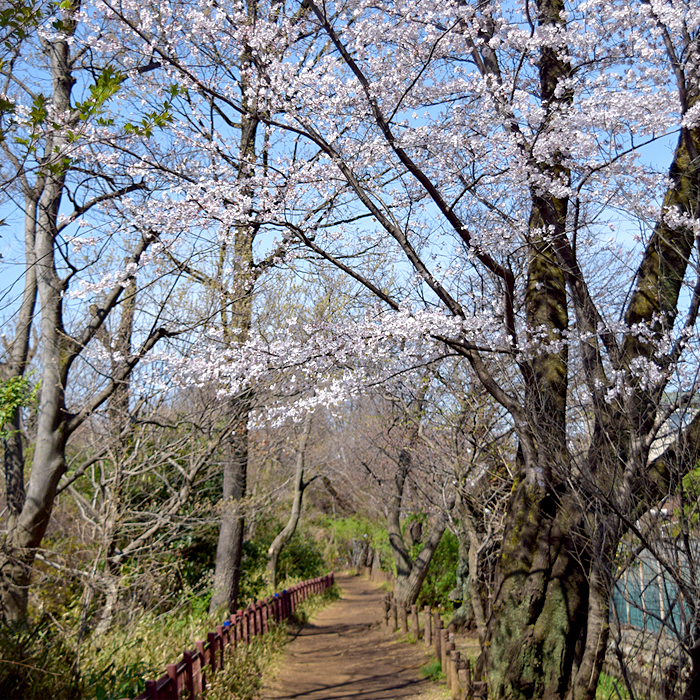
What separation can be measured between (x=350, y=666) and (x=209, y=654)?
12.0 feet

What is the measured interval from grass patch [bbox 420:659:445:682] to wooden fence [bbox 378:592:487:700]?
0.09m

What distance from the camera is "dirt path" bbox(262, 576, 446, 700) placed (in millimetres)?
7749

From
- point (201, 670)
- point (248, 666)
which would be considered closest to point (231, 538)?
point (248, 666)

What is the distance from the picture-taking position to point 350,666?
32.2 ft

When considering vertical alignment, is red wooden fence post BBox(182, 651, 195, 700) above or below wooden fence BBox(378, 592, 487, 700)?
above

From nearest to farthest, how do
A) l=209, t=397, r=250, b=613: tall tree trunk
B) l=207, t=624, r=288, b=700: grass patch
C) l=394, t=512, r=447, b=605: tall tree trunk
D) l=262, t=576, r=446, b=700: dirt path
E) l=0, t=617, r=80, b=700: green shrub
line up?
l=0, t=617, r=80, b=700: green shrub
l=207, t=624, r=288, b=700: grass patch
l=262, t=576, r=446, b=700: dirt path
l=209, t=397, r=250, b=613: tall tree trunk
l=394, t=512, r=447, b=605: tall tree trunk

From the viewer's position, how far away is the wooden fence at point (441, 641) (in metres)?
6.14

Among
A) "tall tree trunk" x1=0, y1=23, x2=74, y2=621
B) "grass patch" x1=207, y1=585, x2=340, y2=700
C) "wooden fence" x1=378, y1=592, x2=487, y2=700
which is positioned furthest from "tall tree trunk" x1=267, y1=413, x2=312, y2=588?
"tall tree trunk" x1=0, y1=23, x2=74, y2=621

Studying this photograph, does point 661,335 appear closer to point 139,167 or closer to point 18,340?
point 139,167

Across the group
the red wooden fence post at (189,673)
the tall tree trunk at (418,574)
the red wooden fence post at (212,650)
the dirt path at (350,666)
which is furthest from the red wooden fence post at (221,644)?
the tall tree trunk at (418,574)

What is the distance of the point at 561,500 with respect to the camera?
5.38 meters

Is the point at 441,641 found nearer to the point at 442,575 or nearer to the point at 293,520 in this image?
the point at 442,575

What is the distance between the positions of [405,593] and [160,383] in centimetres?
845

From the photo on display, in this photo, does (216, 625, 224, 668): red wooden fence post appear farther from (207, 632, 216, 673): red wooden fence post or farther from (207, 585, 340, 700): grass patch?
(207, 632, 216, 673): red wooden fence post
